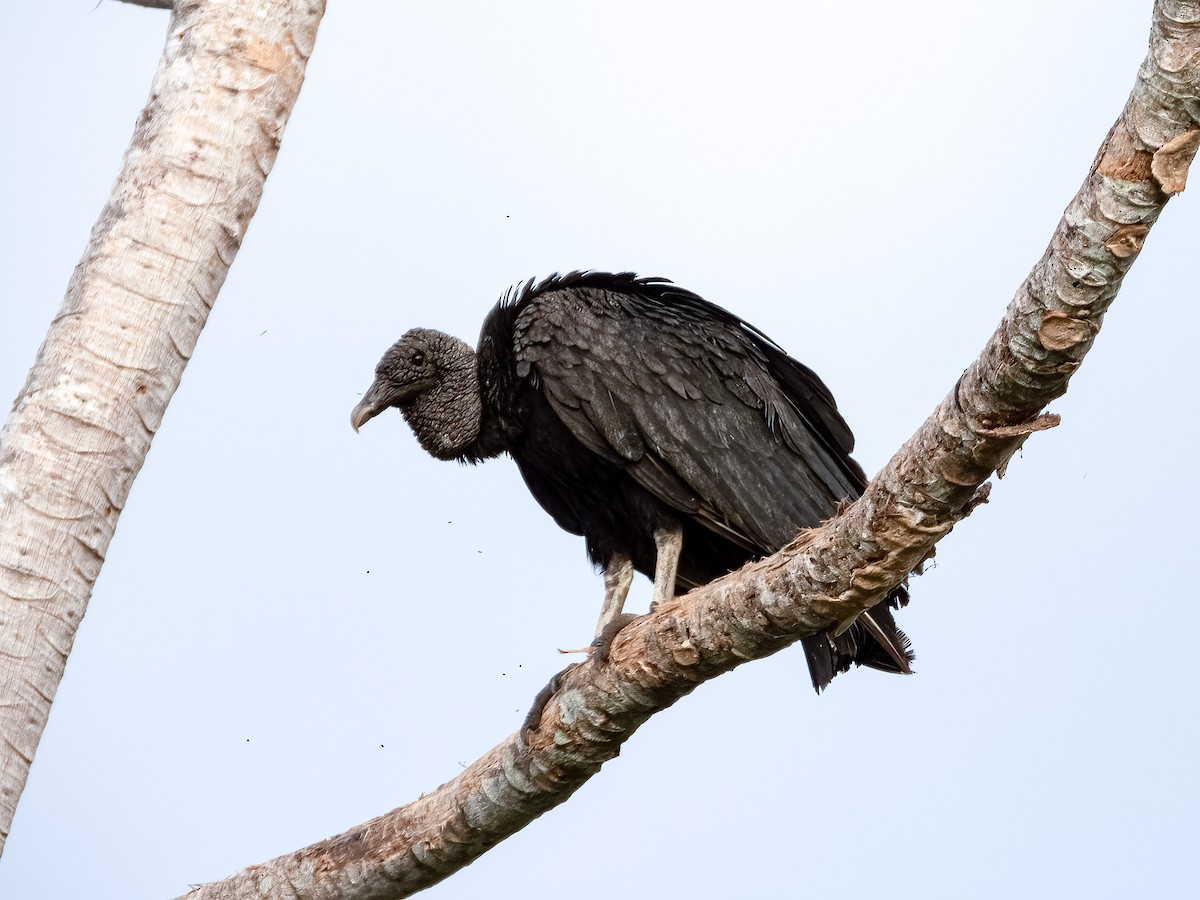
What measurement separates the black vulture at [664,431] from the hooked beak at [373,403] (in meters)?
0.02

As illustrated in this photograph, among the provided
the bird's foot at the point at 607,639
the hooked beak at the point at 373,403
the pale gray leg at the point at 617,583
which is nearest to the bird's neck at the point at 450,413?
the hooked beak at the point at 373,403

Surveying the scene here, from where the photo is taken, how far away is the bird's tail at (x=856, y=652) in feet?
13.5

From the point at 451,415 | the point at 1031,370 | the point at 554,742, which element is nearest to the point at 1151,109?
the point at 1031,370

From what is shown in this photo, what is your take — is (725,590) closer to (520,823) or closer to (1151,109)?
(520,823)

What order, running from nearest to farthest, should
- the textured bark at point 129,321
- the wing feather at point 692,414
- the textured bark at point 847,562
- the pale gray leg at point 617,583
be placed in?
the textured bark at point 847,562, the textured bark at point 129,321, the wing feather at point 692,414, the pale gray leg at point 617,583

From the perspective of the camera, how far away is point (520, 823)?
3775 millimetres

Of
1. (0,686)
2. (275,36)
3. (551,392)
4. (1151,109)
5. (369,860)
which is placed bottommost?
(369,860)

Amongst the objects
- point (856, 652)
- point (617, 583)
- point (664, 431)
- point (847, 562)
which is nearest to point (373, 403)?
point (617, 583)

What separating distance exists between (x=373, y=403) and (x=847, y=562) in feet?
8.16

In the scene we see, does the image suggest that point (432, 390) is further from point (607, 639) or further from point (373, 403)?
point (607, 639)

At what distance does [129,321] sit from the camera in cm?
326

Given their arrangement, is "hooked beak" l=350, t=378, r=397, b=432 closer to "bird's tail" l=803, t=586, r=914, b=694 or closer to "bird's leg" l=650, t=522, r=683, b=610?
"bird's leg" l=650, t=522, r=683, b=610

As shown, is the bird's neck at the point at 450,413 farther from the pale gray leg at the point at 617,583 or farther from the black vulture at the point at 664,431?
the pale gray leg at the point at 617,583

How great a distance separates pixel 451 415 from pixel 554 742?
169 centimetres
